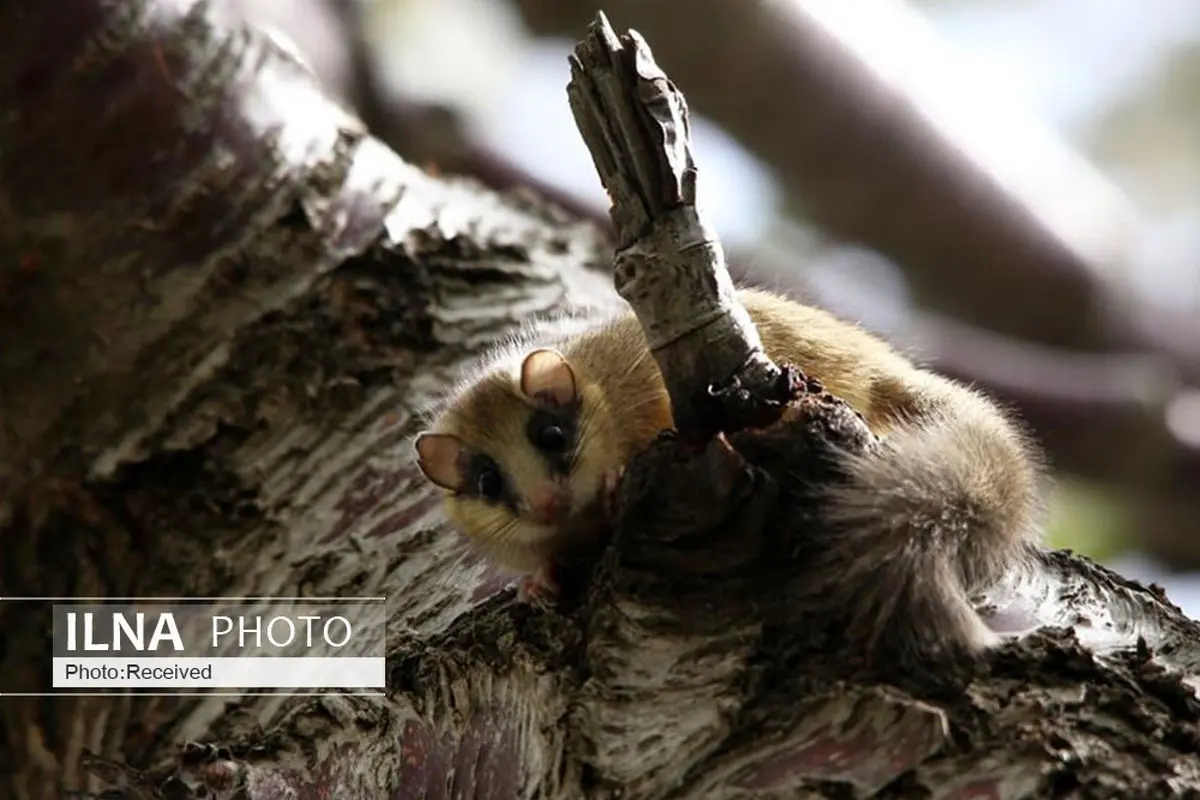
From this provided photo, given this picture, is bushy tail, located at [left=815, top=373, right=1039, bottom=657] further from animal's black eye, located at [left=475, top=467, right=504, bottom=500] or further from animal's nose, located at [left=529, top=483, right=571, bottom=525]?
animal's black eye, located at [left=475, top=467, right=504, bottom=500]

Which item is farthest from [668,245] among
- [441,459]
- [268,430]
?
[268,430]

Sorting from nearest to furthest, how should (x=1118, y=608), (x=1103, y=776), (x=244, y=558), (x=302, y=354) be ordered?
(x=1103, y=776) → (x=1118, y=608) → (x=244, y=558) → (x=302, y=354)

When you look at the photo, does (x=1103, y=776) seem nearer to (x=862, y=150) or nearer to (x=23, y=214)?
(x=23, y=214)

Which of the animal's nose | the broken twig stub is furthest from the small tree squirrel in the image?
the broken twig stub

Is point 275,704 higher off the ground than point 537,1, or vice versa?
point 537,1

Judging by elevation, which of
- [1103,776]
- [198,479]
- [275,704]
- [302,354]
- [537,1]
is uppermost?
[537,1]

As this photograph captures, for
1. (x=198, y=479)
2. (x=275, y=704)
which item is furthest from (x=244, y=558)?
(x=275, y=704)

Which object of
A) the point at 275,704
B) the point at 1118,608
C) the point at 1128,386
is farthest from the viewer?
the point at 1128,386
